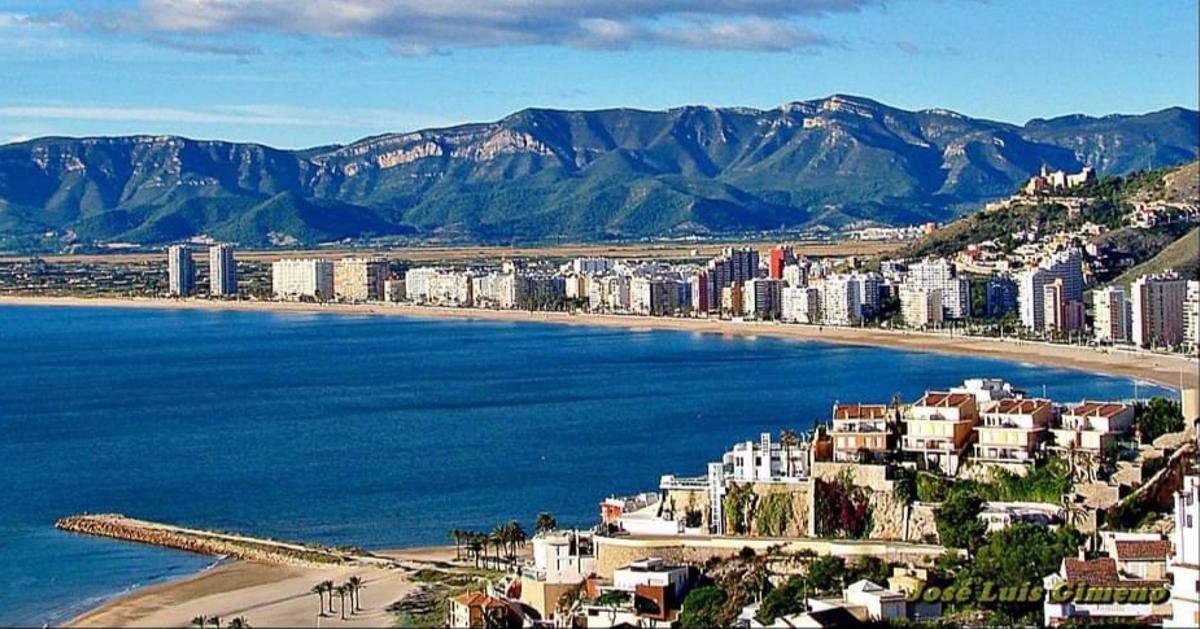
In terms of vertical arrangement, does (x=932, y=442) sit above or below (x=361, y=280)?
below

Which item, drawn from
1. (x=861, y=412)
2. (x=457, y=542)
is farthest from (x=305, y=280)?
(x=861, y=412)

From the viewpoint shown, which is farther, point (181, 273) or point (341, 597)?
point (181, 273)

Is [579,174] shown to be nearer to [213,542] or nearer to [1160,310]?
[1160,310]

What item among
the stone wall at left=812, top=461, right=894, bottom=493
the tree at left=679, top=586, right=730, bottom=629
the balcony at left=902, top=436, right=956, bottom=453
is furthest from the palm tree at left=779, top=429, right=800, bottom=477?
the tree at left=679, top=586, right=730, bottom=629

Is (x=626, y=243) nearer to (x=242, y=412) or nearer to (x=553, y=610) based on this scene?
(x=242, y=412)

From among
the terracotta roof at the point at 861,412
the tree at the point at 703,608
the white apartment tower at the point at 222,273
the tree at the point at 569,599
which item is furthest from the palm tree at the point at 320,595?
the white apartment tower at the point at 222,273

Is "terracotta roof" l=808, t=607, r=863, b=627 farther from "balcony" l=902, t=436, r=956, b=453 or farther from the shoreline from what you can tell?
the shoreline
